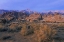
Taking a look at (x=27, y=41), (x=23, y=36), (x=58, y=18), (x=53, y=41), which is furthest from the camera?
(x=58, y=18)

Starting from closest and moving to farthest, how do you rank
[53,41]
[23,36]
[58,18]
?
[53,41] < [23,36] < [58,18]

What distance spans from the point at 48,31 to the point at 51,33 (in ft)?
1.31

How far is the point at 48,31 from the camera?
81.8ft

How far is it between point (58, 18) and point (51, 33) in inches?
1806

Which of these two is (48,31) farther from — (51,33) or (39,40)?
(39,40)

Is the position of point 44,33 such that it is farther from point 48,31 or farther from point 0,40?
point 0,40

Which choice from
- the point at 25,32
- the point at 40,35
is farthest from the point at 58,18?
the point at 40,35

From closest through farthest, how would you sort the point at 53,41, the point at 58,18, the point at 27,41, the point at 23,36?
the point at 53,41
the point at 27,41
the point at 23,36
the point at 58,18

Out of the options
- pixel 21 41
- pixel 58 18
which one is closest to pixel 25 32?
pixel 21 41

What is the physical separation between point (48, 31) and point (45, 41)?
192 cm

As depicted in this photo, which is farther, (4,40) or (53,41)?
(4,40)

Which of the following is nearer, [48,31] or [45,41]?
[45,41]

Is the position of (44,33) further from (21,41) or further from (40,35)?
(21,41)

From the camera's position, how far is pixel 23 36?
2825 centimetres
